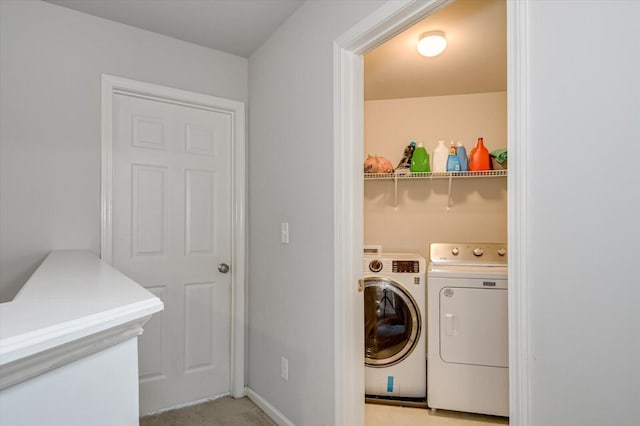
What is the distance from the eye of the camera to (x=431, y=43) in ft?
7.34

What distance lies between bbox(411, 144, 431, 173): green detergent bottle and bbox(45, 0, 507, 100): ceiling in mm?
591

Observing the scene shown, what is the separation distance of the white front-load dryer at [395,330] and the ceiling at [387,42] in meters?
1.43

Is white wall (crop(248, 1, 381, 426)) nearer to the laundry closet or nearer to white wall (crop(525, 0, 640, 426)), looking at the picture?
the laundry closet

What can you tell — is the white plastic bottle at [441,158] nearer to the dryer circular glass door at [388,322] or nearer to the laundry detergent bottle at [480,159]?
the laundry detergent bottle at [480,159]

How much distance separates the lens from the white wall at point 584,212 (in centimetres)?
81

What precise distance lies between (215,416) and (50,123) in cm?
198

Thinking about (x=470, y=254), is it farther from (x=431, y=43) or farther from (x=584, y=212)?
(x=584, y=212)

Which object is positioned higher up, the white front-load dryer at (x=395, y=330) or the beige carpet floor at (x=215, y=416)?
the white front-load dryer at (x=395, y=330)

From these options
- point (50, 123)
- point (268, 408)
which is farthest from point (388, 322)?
point (50, 123)

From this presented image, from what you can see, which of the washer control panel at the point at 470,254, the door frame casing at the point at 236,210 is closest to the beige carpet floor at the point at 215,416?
the door frame casing at the point at 236,210

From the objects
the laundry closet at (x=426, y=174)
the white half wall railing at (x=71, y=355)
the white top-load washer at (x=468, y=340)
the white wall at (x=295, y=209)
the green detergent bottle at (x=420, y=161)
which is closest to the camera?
the white half wall railing at (x=71, y=355)

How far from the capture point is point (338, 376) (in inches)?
67.1

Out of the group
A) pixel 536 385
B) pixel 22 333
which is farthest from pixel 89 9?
pixel 536 385

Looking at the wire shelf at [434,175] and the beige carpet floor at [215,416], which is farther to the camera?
the wire shelf at [434,175]
